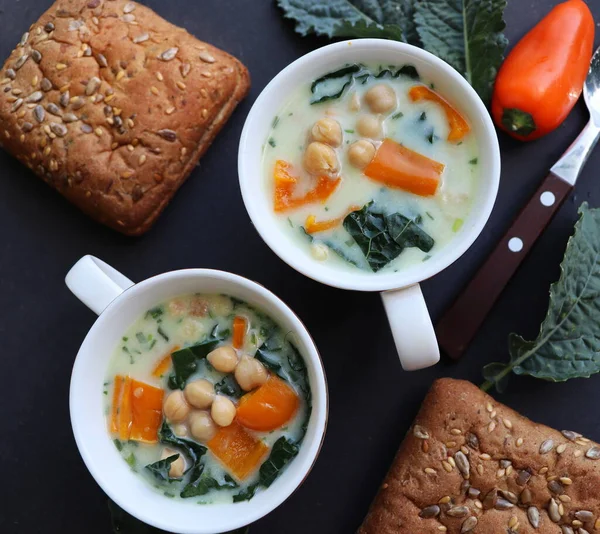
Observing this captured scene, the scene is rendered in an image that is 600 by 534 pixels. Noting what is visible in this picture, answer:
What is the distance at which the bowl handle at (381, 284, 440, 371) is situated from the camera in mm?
2189

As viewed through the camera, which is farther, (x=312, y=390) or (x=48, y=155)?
(x=48, y=155)

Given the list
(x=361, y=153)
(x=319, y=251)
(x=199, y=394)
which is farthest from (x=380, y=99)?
(x=199, y=394)

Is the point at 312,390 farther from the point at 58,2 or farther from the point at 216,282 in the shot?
the point at 58,2

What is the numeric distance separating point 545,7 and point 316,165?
4.69 ft

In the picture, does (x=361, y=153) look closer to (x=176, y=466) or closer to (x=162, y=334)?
(x=162, y=334)

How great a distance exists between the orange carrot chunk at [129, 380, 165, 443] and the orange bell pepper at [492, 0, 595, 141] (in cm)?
176

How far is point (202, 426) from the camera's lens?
2.29 metres

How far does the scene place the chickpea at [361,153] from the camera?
7.57 feet

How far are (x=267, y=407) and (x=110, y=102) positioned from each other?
1.36 metres

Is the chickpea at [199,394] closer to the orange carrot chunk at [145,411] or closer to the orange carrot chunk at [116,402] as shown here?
the orange carrot chunk at [145,411]

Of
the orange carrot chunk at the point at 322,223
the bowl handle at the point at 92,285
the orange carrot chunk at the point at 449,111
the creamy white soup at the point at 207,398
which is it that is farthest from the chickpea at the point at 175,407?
the orange carrot chunk at the point at 449,111

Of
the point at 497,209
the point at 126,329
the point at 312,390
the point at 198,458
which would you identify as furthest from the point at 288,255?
the point at 497,209

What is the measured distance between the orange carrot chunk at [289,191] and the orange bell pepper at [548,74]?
89 cm

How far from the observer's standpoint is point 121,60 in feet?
8.87
